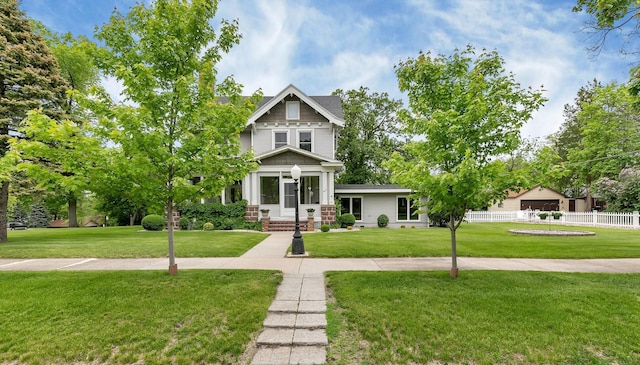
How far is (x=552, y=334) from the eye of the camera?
3.98 m

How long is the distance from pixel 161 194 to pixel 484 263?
354 inches

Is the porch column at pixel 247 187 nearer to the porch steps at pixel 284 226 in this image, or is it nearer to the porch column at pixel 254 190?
the porch column at pixel 254 190

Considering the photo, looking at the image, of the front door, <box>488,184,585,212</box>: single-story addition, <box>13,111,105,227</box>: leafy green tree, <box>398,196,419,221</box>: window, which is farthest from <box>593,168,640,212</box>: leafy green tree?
<box>13,111,105,227</box>: leafy green tree

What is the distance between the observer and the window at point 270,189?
18.6 m

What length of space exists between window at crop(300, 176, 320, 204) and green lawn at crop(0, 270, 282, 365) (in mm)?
12126

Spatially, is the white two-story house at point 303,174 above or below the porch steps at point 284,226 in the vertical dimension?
above

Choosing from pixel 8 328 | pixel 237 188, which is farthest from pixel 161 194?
pixel 237 188

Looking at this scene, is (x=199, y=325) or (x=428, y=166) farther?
(x=428, y=166)

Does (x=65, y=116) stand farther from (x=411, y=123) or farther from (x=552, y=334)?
(x=552, y=334)

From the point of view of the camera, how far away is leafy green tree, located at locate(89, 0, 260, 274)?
221 inches

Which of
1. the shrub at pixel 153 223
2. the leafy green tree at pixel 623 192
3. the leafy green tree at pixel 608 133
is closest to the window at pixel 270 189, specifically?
the shrub at pixel 153 223

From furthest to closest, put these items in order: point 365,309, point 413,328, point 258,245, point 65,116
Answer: point 65,116
point 258,245
point 365,309
point 413,328

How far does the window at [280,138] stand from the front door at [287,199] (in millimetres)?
3415

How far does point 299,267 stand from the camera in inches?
305
